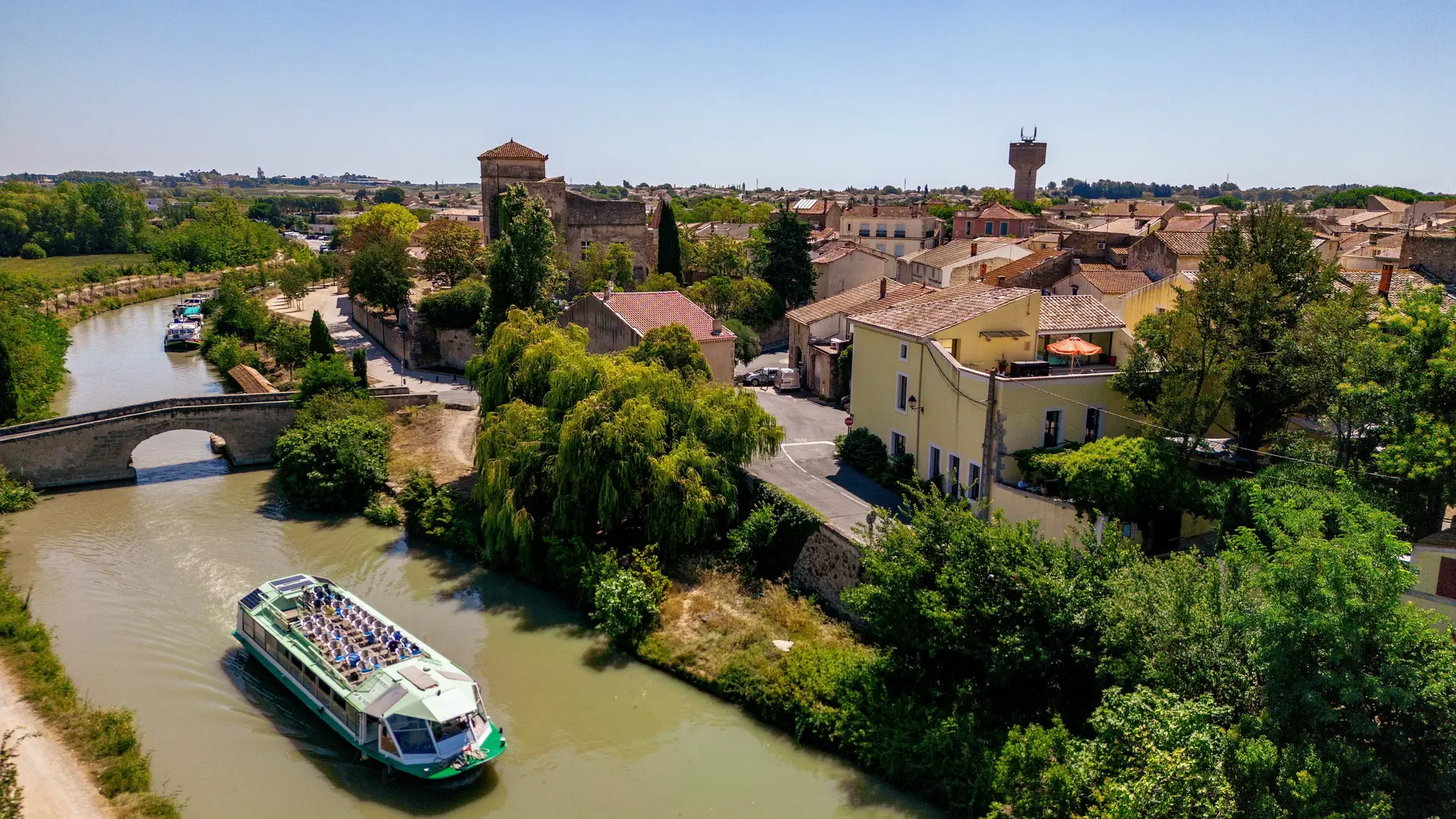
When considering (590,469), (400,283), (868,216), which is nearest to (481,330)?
(400,283)

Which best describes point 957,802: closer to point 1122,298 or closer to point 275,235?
point 1122,298

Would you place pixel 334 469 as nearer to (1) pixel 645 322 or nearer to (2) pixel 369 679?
(1) pixel 645 322

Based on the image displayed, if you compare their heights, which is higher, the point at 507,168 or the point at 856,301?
the point at 507,168

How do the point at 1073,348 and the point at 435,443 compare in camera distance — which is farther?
the point at 435,443

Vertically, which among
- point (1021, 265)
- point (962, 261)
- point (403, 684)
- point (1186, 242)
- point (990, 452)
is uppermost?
point (1186, 242)

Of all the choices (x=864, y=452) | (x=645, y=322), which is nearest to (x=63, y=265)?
(x=645, y=322)

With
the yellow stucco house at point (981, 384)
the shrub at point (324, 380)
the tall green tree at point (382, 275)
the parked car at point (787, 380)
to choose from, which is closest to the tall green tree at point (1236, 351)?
the yellow stucco house at point (981, 384)
